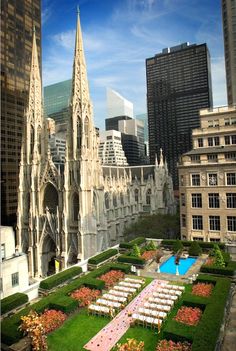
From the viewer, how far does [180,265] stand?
33.5m

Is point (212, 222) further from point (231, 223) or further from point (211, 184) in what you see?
point (211, 184)

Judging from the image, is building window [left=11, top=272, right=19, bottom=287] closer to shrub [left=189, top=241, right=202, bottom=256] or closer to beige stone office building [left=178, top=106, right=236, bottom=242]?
shrub [left=189, top=241, right=202, bottom=256]

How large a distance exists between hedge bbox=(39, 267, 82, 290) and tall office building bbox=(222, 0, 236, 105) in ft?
221

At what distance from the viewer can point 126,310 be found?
2261 cm

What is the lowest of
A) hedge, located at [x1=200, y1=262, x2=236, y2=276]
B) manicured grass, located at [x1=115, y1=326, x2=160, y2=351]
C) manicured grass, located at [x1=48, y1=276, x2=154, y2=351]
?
manicured grass, located at [x1=115, y1=326, x2=160, y2=351]

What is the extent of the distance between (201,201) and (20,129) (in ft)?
218

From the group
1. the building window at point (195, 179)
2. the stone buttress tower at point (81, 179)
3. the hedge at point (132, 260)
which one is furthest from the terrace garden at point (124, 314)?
the stone buttress tower at point (81, 179)

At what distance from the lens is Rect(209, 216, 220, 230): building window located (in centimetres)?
4248

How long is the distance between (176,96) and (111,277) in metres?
171

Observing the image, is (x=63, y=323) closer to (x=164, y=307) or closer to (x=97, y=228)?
A: (x=164, y=307)

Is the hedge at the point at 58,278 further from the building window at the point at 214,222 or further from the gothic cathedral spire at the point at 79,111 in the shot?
the gothic cathedral spire at the point at 79,111

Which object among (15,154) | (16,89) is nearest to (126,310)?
(15,154)

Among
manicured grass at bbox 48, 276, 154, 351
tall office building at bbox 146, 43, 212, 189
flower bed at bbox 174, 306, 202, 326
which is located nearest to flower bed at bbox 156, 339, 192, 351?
manicured grass at bbox 48, 276, 154, 351

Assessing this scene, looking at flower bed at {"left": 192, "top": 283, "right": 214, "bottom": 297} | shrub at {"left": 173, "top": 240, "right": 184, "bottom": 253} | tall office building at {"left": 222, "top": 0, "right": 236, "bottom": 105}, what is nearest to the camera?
flower bed at {"left": 192, "top": 283, "right": 214, "bottom": 297}
